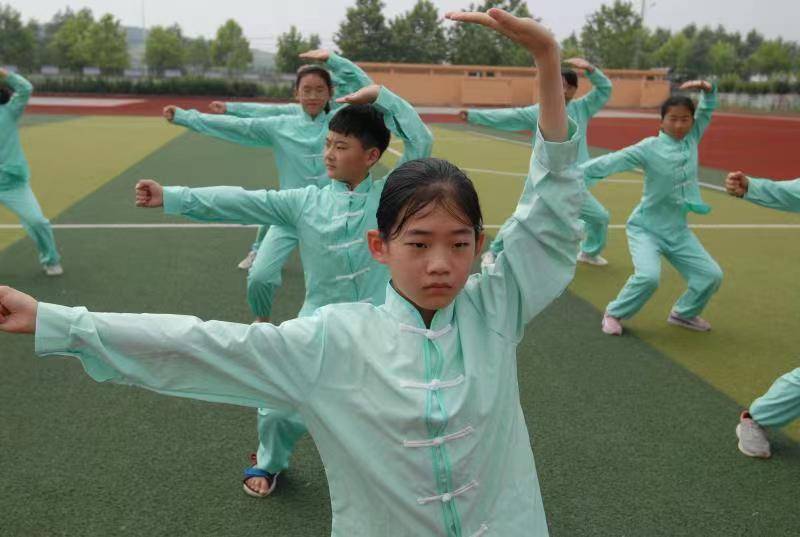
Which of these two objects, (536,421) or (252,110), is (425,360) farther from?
(252,110)

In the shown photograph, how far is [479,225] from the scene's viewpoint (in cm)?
208

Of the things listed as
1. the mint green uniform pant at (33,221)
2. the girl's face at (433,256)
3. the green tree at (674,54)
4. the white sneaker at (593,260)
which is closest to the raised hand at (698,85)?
the white sneaker at (593,260)

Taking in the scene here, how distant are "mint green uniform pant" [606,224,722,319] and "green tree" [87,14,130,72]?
3056 inches

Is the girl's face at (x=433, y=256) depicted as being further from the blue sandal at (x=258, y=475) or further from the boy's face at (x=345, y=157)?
the blue sandal at (x=258, y=475)

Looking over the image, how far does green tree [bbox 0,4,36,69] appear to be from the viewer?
251 feet

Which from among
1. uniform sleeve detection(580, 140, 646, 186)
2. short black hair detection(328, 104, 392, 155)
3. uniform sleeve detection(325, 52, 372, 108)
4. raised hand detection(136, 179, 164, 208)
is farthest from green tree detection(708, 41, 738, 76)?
raised hand detection(136, 179, 164, 208)

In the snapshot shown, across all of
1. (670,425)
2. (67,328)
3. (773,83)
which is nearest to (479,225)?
(67,328)

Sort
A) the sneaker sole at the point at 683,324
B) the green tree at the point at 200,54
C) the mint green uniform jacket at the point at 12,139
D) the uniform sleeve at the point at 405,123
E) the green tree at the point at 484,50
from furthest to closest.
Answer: the green tree at the point at 200,54
the green tree at the point at 484,50
the mint green uniform jacket at the point at 12,139
the sneaker sole at the point at 683,324
the uniform sleeve at the point at 405,123

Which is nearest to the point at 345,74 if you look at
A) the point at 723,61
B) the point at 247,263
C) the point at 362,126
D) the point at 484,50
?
the point at 362,126

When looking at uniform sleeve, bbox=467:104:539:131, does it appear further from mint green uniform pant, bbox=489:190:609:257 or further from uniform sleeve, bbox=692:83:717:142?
uniform sleeve, bbox=692:83:717:142

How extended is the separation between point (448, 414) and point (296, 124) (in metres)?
4.90

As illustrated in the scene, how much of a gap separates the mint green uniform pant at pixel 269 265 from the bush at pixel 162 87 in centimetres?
4873

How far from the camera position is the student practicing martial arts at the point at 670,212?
20.4 feet

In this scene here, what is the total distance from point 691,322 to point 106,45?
78.3 m
